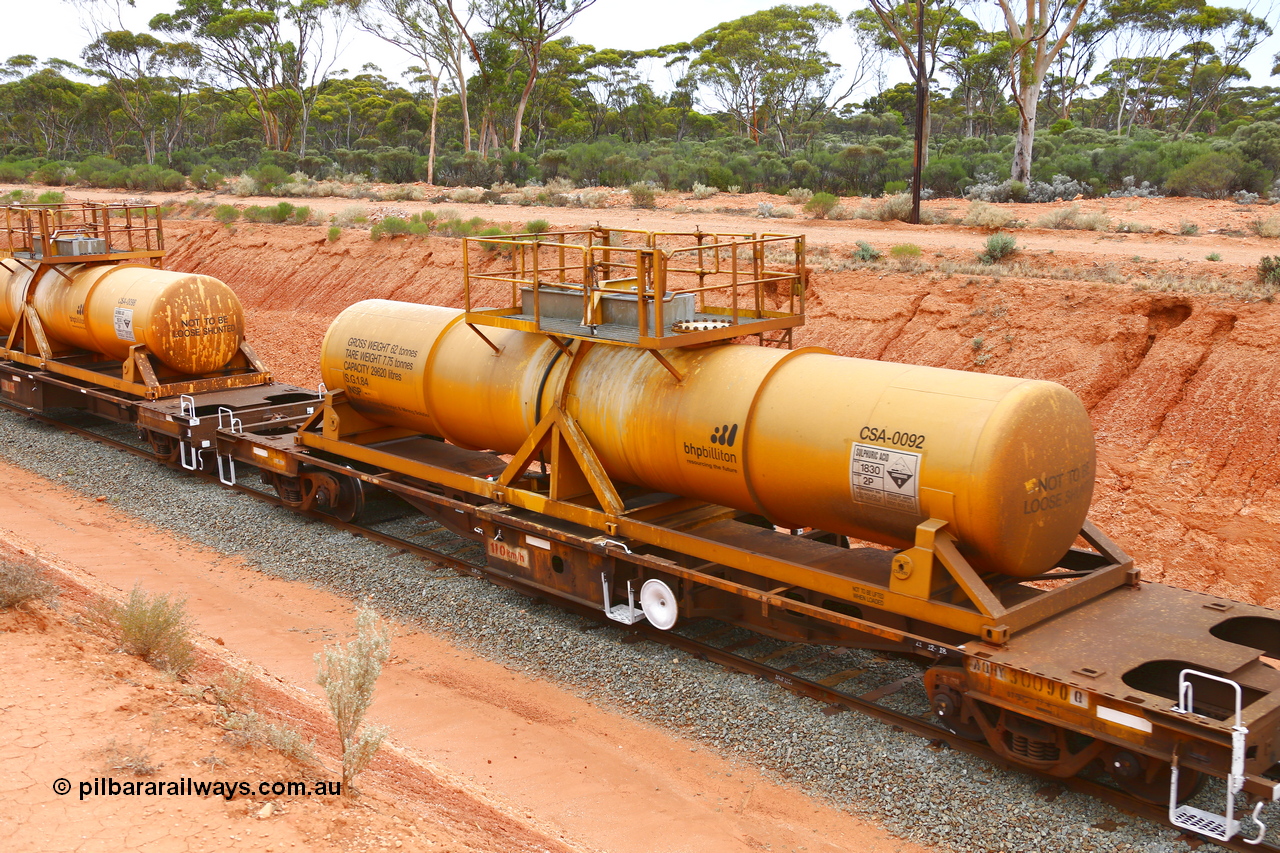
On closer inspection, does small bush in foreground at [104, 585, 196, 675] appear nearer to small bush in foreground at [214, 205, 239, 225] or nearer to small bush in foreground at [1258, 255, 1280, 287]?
small bush in foreground at [1258, 255, 1280, 287]

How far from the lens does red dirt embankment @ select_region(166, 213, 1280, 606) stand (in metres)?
12.1

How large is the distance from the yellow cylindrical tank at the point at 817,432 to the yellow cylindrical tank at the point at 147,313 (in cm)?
611

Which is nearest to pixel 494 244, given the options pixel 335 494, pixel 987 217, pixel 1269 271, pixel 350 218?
pixel 350 218

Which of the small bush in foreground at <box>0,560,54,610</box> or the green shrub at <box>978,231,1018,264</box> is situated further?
the green shrub at <box>978,231,1018,264</box>

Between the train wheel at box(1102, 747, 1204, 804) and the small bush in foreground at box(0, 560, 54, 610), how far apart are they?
8.28 metres

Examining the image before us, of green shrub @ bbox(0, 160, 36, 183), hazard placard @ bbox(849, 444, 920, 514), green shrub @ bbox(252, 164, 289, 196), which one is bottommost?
hazard placard @ bbox(849, 444, 920, 514)

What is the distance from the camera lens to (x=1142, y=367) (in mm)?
14633

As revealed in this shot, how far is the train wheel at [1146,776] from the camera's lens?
6598 millimetres

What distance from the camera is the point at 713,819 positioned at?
7207 mm

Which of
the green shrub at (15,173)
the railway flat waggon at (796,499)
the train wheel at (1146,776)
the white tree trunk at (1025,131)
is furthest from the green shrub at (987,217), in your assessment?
the green shrub at (15,173)

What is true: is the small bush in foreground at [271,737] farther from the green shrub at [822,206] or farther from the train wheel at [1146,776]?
the green shrub at [822,206]

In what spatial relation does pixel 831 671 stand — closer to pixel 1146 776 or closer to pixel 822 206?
pixel 1146 776

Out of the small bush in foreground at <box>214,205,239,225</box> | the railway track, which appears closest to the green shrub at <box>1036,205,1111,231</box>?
the railway track
